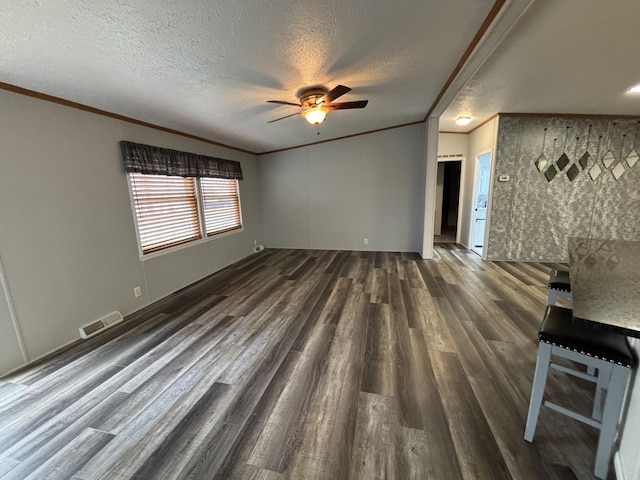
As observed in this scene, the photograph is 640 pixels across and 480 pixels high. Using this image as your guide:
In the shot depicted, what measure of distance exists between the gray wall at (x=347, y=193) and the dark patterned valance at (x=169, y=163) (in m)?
1.52

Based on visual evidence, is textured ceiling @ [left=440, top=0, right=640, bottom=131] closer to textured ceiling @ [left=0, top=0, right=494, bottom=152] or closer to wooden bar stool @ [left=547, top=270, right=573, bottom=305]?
textured ceiling @ [left=0, top=0, right=494, bottom=152]

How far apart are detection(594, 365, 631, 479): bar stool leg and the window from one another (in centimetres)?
421

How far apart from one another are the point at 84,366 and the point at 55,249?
1.13 metres

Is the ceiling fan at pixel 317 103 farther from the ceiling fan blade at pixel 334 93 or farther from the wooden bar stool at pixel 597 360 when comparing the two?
the wooden bar stool at pixel 597 360

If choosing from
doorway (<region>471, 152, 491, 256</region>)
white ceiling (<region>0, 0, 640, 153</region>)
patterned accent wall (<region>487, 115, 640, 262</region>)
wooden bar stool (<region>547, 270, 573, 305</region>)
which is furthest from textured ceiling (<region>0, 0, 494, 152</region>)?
doorway (<region>471, 152, 491, 256</region>)

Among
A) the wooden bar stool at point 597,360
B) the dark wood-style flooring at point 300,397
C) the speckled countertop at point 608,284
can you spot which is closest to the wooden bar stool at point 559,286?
the speckled countertop at point 608,284

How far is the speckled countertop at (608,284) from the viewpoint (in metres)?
0.95

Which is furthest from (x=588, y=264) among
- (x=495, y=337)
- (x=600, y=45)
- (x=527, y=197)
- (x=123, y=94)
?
(x=123, y=94)

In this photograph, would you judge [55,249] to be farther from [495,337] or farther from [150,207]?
[495,337]

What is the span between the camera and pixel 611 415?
1.13 metres

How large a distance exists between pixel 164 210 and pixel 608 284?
440 cm

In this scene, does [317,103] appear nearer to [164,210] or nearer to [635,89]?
[164,210]

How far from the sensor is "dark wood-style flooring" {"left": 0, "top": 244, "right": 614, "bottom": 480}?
132cm

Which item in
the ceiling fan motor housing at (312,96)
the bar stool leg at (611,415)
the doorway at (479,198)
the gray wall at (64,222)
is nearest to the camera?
the bar stool leg at (611,415)
